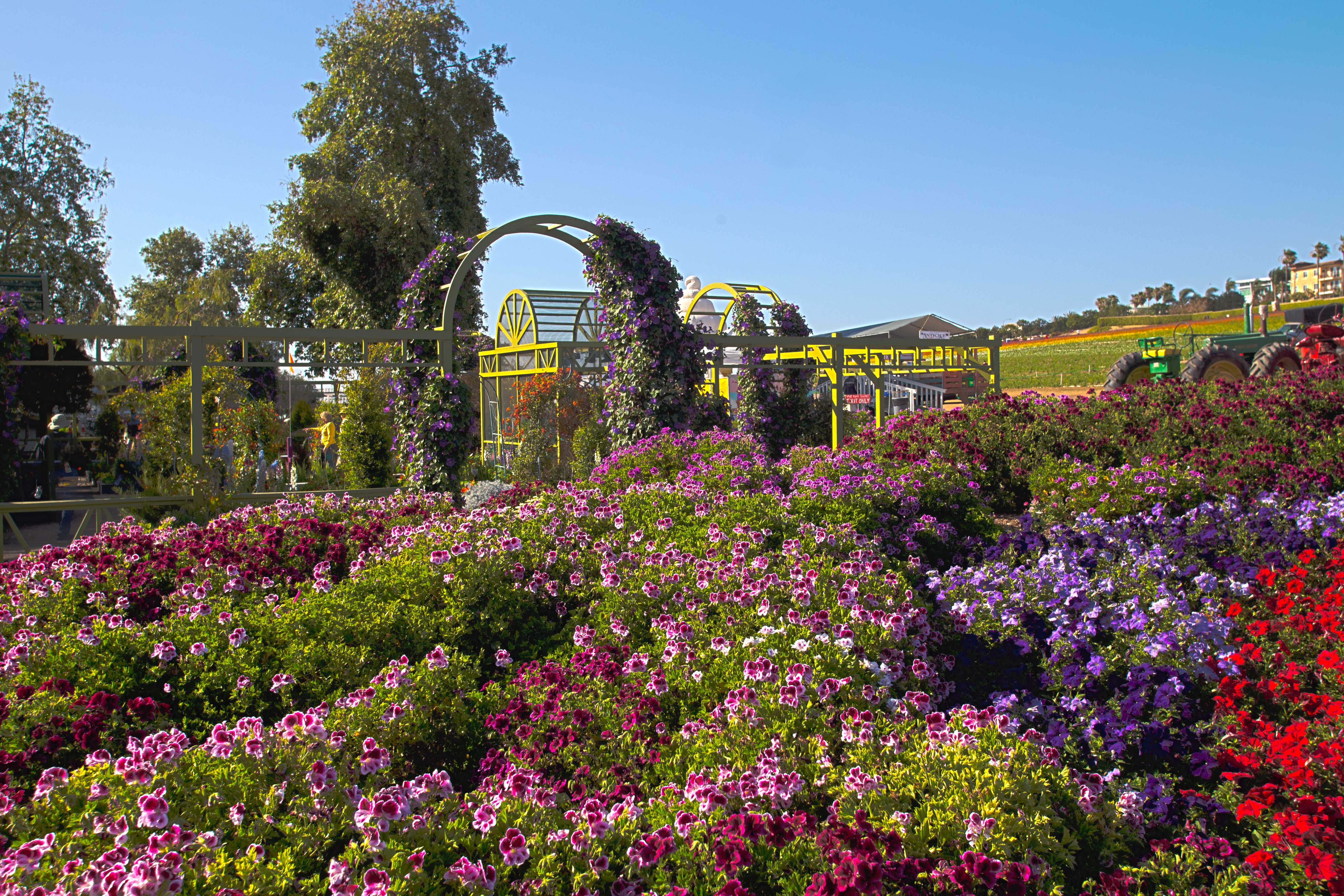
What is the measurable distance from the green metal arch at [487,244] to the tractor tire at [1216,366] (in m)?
11.1

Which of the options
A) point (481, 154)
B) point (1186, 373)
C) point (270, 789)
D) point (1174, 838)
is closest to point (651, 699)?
point (270, 789)

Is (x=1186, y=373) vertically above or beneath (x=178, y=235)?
beneath

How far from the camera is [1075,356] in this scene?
56.4 metres

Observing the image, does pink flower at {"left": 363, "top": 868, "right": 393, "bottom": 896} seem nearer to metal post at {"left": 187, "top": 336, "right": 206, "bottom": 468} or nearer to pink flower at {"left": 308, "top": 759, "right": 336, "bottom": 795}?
pink flower at {"left": 308, "top": 759, "right": 336, "bottom": 795}

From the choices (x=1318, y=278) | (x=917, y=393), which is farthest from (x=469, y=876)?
(x=1318, y=278)

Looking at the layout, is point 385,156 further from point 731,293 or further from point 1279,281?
point 1279,281

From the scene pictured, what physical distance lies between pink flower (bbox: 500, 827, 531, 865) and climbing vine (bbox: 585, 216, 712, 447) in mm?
6973

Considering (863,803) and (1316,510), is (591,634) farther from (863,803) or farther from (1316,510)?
(1316,510)

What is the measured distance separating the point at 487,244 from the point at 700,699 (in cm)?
689

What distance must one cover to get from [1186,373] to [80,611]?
15735 mm

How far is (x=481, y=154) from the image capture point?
2528cm

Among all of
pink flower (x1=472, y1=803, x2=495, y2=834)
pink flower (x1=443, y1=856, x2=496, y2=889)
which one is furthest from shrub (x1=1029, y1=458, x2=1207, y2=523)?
pink flower (x1=443, y1=856, x2=496, y2=889)

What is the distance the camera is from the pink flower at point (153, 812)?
1923mm

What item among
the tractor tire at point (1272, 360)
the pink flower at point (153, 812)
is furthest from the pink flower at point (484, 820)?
the tractor tire at point (1272, 360)
